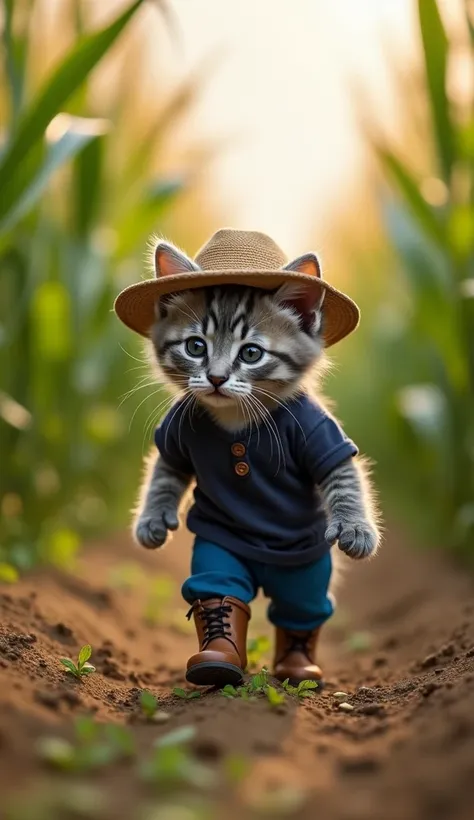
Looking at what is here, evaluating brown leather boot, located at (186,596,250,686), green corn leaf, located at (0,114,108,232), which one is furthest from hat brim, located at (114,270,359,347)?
brown leather boot, located at (186,596,250,686)

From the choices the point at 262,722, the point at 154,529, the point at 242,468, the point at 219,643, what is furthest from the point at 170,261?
the point at 262,722

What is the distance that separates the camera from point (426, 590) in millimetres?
3938

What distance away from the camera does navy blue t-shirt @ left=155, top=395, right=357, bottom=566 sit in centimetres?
236

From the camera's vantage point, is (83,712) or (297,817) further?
(83,712)

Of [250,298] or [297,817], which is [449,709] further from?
[250,298]

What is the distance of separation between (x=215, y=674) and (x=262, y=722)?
17.9 inches

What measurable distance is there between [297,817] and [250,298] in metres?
1.31

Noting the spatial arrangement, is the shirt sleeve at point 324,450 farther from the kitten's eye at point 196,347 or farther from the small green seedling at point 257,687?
the small green seedling at point 257,687

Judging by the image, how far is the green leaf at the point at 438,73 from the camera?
3.17 m

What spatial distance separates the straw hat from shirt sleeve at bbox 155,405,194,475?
24 centimetres

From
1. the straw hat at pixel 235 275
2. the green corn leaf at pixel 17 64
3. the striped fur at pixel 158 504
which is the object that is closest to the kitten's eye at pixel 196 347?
the straw hat at pixel 235 275

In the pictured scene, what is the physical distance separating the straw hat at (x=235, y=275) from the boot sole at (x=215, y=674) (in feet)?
2.81

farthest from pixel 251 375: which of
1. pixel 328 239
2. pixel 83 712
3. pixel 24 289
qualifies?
pixel 328 239

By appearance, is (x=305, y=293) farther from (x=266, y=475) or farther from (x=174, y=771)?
(x=174, y=771)
